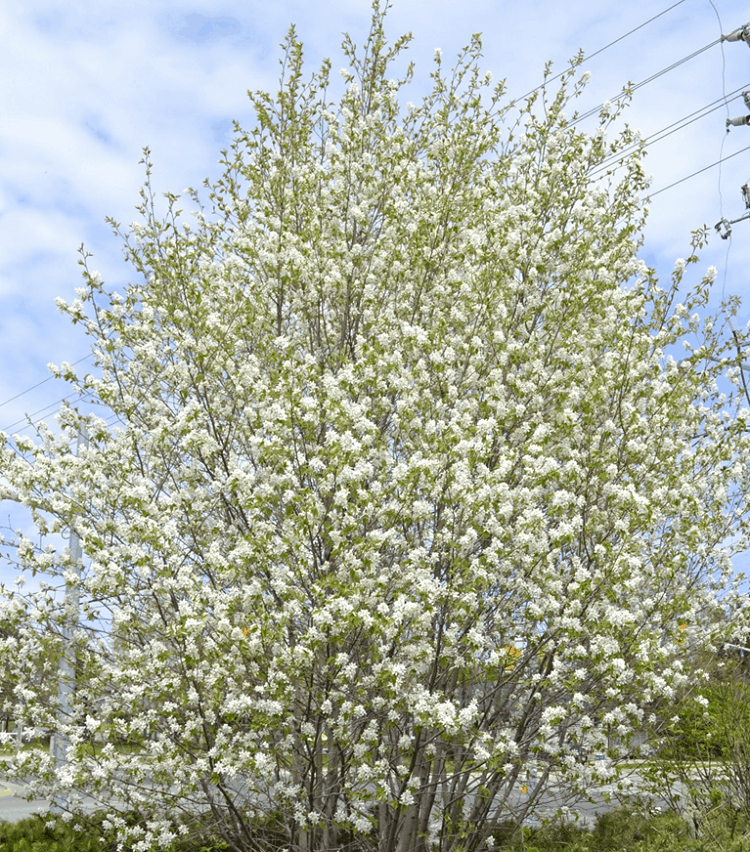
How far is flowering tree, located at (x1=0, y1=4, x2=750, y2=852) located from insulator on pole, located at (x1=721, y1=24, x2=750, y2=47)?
12.6 feet

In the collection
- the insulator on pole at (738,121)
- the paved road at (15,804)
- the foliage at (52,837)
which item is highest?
the insulator on pole at (738,121)

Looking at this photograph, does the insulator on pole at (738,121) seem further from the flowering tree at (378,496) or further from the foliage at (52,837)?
the foliage at (52,837)

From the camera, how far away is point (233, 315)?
8078 mm

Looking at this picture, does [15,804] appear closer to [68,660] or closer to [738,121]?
[68,660]

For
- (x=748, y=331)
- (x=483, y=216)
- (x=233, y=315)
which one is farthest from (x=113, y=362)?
(x=748, y=331)

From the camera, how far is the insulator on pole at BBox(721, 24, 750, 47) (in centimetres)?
1127

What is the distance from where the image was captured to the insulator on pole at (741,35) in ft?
37.0

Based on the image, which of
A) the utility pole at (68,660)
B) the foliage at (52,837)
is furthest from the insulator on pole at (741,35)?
the foliage at (52,837)

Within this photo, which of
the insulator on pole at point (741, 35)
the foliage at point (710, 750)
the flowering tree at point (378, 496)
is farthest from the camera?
the insulator on pole at point (741, 35)

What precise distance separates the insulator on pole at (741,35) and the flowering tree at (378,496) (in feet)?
12.6

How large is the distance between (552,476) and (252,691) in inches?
116

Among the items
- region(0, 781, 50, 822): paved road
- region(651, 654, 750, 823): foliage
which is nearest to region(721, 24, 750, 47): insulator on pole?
region(651, 654, 750, 823): foliage

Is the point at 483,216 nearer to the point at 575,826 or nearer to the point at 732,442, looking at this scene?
the point at 732,442

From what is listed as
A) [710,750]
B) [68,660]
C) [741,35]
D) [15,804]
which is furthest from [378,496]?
[15,804]
